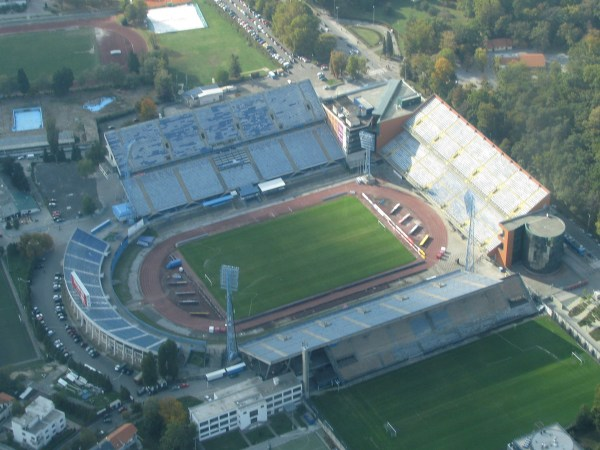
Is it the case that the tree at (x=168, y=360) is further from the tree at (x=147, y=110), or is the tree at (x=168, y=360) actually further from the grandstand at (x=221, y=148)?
the tree at (x=147, y=110)

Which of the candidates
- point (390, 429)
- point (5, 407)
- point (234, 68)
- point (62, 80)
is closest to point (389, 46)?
point (234, 68)

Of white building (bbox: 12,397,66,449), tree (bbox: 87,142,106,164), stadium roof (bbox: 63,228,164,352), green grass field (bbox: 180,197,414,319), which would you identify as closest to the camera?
white building (bbox: 12,397,66,449)

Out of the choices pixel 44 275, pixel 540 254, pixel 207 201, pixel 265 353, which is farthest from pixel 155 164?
pixel 540 254

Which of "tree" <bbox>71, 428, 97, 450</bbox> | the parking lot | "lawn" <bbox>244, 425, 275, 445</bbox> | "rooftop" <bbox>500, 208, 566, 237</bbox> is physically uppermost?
"rooftop" <bbox>500, 208, 566, 237</bbox>

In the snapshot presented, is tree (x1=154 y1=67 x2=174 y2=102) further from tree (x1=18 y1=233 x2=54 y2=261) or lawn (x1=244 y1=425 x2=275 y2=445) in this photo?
lawn (x1=244 y1=425 x2=275 y2=445)

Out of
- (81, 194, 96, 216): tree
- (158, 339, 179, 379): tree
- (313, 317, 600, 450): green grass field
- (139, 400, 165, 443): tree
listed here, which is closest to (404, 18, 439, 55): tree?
(81, 194, 96, 216): tree

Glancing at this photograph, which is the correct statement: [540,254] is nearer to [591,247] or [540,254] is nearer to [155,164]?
[591,247]

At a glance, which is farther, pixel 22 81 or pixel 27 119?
pixel 22 81

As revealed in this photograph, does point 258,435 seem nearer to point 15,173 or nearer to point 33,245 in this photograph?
point 33,245
